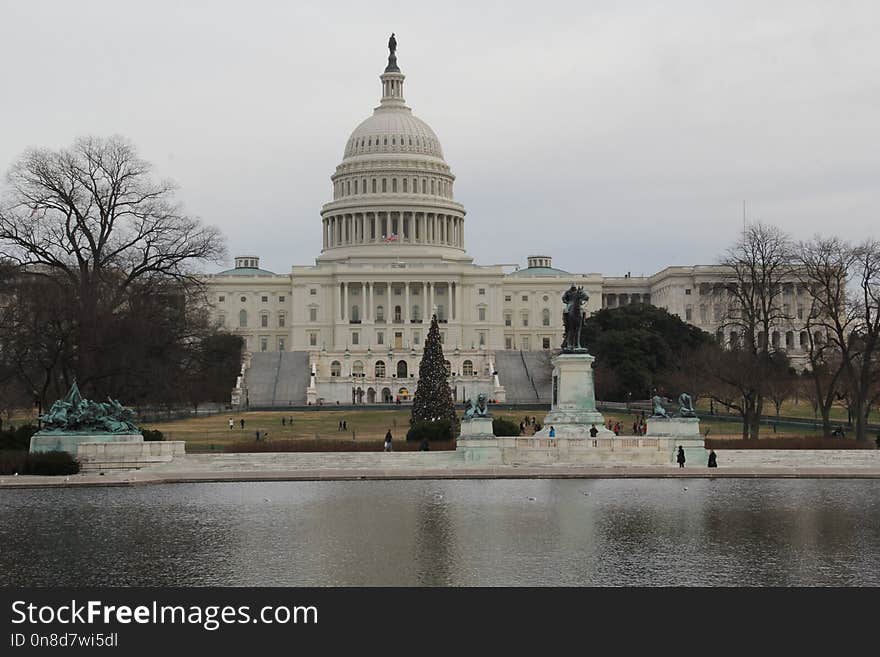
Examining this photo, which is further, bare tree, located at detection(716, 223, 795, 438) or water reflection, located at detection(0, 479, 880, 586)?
bare tree, located at detection(716, 223, 795, 438)

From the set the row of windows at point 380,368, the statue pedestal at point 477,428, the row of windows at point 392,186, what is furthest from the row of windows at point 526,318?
the statue pedestal at point 477,428

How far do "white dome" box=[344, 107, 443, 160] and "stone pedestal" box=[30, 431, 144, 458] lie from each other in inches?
4655


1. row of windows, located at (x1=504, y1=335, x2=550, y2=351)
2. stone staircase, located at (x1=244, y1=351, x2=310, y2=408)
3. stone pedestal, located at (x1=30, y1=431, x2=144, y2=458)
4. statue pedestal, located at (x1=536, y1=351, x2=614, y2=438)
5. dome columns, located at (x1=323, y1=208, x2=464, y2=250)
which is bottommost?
stone pedestal, located at (x1=30, y1=431, x2=144, y2=458)

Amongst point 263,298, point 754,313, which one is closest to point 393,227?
point 263,298

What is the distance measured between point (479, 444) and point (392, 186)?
115167 mm

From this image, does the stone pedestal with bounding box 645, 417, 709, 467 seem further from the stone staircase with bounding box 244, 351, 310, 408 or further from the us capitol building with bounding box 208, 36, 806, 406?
the us capitol building with bounding box 208, 36, 806, 406

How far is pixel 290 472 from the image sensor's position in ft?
129

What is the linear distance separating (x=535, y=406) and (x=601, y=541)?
7113cm

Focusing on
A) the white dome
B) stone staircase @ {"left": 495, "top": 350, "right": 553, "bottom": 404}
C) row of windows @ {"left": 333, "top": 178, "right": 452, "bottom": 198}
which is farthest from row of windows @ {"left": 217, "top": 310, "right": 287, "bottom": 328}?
stone staircase @ {"left": 495, "top": 350, "right": 553, "bottom": 404}

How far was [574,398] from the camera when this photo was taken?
4619 centimetres

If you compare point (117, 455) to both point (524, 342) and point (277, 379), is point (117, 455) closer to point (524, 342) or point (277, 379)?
point (277, 379)

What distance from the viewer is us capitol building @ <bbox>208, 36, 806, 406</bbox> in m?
148
